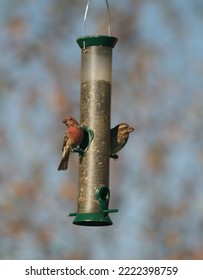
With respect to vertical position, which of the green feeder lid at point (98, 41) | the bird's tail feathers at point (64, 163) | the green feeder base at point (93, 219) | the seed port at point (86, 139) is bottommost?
the green feeder base at point (93, 219)

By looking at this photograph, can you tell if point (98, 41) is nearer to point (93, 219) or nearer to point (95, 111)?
point (95, 111)

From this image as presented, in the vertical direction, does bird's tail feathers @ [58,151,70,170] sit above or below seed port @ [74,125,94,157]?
below

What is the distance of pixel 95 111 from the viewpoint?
14.6 meters

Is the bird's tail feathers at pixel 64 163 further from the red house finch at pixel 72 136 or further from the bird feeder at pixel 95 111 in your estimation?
the bird feeder at pixel 95 111

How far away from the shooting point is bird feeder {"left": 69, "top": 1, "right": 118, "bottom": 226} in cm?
1455

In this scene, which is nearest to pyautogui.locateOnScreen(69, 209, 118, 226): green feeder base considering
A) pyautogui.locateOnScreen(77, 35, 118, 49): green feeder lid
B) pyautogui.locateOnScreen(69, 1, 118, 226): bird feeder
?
pyautogui.locateOnScreen(69, 1, 118, 226): bird feeder

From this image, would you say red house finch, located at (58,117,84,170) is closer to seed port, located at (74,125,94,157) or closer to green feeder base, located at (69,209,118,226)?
seed port, located at (74,125,94,157)

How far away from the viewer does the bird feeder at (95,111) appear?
573 inches

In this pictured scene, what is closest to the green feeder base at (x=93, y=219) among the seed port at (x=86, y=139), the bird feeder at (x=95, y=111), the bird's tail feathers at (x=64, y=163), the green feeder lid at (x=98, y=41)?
the bird feeder at (x=95, y=111)

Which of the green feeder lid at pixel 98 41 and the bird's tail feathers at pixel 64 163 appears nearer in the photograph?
the green feeder lid at pixel 98 41
